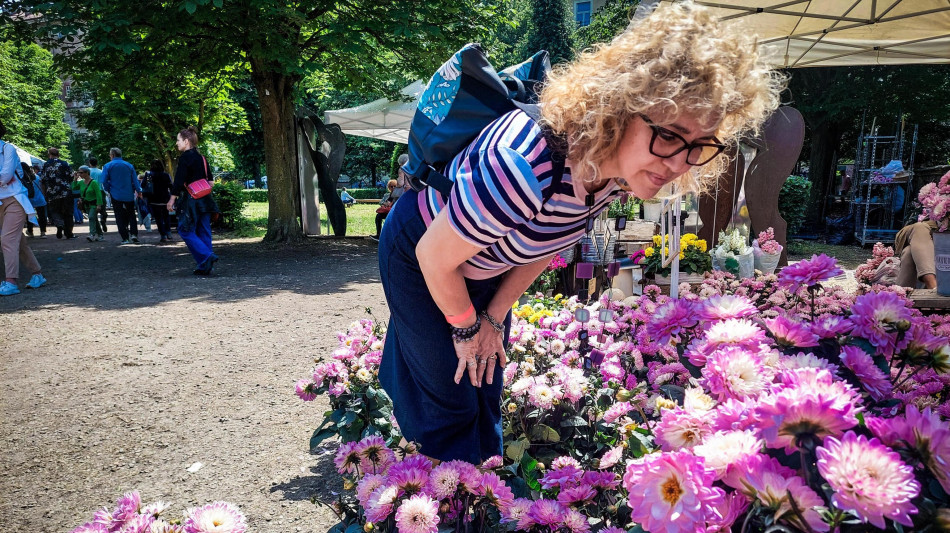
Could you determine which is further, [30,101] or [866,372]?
[30,101]

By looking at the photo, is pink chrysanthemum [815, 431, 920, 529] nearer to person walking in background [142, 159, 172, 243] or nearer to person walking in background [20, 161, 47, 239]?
person walking in background [142, 159, 172, 243]

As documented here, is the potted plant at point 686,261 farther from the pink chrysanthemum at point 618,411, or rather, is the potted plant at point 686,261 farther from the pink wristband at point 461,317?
the pink wristband at point 461,317

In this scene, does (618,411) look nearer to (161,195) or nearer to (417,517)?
(417,517)

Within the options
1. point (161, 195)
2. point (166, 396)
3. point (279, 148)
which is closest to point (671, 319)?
point (166, 396)

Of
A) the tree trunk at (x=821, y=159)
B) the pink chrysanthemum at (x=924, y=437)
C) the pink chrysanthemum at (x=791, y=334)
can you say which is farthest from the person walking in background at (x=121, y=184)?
the tree trunk at (x=821, y=159)

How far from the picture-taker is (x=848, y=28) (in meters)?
6.24

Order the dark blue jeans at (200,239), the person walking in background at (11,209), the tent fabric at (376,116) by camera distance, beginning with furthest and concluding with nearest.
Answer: the tent fabric at (376,116) < the dark blue jeans at (200,239) < the person walking in background at (11,209)

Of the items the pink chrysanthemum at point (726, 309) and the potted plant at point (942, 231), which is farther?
the potted plant at point (942, 231)

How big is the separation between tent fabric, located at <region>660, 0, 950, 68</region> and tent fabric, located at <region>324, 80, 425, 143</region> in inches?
318

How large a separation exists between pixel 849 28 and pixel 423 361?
686 centimetres

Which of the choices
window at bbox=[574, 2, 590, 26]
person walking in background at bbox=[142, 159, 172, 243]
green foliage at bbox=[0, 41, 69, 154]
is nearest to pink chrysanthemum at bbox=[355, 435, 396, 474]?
person walking in background at bbox=[142, 159, 172, 243]

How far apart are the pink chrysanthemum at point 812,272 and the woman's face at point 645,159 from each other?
0.51 m

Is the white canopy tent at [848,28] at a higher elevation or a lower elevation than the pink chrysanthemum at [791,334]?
higher

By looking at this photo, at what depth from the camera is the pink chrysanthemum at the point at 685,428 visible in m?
0.87
